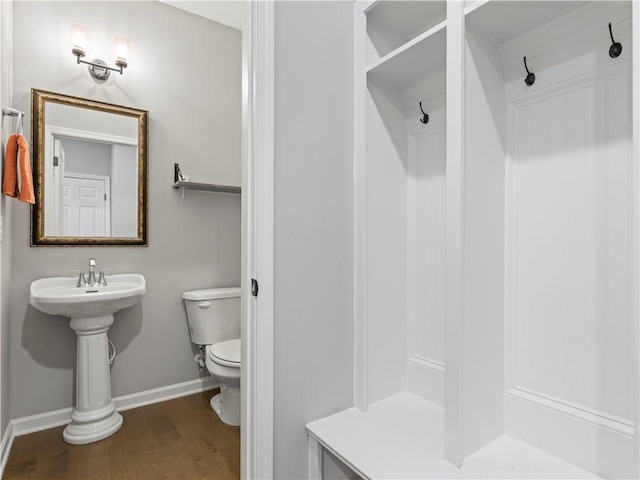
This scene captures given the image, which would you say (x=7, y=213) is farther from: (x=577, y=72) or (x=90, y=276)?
(x=577, y=72)

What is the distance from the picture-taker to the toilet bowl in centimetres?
201

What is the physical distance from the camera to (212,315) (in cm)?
243

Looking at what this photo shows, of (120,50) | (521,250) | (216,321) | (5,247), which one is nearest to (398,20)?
(521,250)

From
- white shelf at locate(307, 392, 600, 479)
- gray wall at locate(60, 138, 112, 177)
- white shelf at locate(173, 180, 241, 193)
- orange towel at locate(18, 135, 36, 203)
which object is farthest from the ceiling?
white shelf at locate(307, 392, 600, 479)

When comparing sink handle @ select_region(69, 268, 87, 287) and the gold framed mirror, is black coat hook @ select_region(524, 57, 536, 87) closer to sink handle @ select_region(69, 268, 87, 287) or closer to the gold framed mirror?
the gold framed mirror

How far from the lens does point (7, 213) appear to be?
185cm

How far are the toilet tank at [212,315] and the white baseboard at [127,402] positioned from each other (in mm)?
347

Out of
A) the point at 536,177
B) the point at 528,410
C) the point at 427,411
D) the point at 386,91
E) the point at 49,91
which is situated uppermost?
the point at 49,91

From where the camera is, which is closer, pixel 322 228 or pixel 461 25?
pixel 461 25

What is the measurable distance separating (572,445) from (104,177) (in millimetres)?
2601

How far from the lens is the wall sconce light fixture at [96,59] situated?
2117 mm

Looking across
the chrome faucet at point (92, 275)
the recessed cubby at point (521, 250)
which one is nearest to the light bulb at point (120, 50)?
the chrome faucet at point (92, 275)

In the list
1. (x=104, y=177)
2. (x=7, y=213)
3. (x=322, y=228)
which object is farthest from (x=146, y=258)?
(x=322, y=228)

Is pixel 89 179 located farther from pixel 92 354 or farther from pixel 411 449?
pixel 411 449
